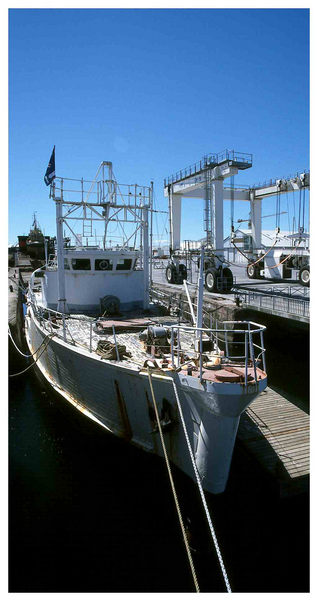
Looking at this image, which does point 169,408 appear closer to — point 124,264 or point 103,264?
point 103,264

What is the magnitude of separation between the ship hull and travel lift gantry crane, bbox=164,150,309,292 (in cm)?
1505

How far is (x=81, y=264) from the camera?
45.8 feet

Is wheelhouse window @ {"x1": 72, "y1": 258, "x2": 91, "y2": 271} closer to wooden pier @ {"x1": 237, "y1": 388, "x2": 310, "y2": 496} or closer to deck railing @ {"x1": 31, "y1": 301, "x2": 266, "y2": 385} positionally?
deck railing @ {"x1": 31, "y1": 301, "x2": 266, "y2": 385}

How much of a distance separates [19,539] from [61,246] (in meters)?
8.90

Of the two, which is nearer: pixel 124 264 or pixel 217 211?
pixel 124 264

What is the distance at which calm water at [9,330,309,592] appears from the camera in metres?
6.41

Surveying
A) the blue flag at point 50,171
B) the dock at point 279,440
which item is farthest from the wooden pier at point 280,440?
the blue flag at point 50,171

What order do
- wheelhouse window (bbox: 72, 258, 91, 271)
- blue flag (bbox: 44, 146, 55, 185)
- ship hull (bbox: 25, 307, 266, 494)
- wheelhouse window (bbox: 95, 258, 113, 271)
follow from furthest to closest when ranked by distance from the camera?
wheelhouse window (bbox: 95, 258, 113, 271) → wheelhouse window (bbox: 72, 258, 91, 271) → blue flag (bbox: 44, 146, 55, 185) → ship hull (bbox: 25, 307, 266, 494)

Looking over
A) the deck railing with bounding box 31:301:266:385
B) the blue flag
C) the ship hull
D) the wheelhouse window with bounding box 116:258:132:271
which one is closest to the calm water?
the ship hull

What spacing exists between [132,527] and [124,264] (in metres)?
9.41

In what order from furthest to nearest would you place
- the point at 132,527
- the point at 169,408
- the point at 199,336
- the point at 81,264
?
the point at 81,264 < the point at 199,336 < the point at 169,408 < the point at 132,527

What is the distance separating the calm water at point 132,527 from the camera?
253 inches

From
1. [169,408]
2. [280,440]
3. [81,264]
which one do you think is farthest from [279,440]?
[81,264]

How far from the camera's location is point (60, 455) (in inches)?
397
